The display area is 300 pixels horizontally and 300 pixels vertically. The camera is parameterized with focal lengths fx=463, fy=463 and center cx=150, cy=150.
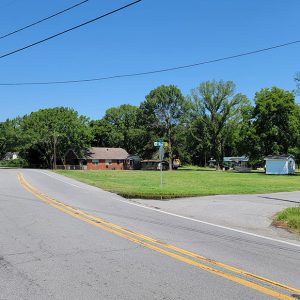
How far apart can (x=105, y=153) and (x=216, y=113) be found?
27.4m

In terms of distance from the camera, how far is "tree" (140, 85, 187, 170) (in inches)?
3903

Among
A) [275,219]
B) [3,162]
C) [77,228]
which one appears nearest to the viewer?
[77,228]

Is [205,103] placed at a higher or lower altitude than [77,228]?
higher

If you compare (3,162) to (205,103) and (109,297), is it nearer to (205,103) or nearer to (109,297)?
(205,103)

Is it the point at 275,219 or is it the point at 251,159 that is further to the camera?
the point at 251,159

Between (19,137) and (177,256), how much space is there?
90204 mm

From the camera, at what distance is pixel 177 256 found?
8453 millimetres

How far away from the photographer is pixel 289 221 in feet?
43.0

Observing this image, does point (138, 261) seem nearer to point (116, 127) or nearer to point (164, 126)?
point (164, 126)

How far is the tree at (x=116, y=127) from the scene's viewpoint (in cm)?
12304

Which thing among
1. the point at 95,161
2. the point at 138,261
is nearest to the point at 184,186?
the point at 138,261

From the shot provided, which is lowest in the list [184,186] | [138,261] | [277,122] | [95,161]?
[138,261]

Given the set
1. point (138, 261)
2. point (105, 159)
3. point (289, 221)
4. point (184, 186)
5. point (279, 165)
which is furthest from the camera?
point (105, 159)

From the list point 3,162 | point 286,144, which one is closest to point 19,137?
point 3,162
